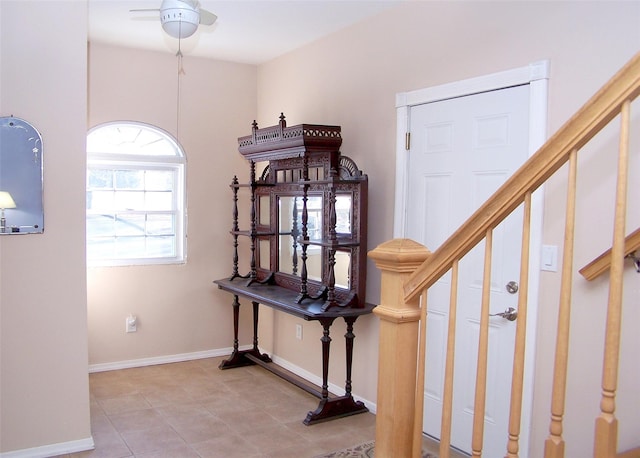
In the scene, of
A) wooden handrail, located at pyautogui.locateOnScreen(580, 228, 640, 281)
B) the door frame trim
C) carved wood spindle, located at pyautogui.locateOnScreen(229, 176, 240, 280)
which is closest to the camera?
wooden handrail, located at pyautogui.locateOnScreen(580, 228, 640, 281)

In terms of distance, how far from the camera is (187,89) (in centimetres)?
491

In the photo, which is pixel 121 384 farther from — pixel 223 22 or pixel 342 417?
pixel 223 22

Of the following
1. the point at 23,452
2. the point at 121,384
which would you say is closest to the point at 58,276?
the point at 23,452

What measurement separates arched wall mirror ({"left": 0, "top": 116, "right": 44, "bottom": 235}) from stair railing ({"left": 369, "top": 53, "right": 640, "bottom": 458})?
2.25 m

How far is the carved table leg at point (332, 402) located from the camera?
11.9 feet

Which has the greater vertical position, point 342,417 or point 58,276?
point 58,276

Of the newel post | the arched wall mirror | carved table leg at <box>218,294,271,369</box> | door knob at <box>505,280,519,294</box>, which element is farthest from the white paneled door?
the arched wall mirror

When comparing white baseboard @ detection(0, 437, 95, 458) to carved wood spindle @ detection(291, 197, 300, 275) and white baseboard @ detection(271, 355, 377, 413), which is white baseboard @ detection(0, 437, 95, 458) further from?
carved wood spindle @ detection(291, 197, 300, 275)

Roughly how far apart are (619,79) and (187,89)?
14.1 ft

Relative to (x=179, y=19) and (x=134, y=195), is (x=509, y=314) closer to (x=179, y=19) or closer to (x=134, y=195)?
(x=179, y=19)

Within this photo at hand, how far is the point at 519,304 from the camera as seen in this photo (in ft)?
4.14

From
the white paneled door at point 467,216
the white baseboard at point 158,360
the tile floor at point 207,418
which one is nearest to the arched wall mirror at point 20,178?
the tile floor at point 207,418

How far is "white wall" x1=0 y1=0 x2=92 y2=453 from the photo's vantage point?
3.01 metres

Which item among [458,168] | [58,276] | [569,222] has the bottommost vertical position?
[58,276]
